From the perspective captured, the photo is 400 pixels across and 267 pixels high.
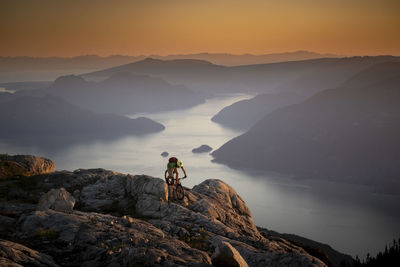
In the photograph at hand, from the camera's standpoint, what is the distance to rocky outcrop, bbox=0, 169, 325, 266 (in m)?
17.7

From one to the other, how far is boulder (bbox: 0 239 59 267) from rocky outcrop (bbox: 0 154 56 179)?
25.5 m

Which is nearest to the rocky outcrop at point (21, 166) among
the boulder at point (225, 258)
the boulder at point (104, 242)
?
the boulder at point (104, 242)

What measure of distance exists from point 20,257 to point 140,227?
915 cm

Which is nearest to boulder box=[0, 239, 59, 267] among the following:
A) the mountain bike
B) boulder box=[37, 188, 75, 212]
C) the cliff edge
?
the cliff edge

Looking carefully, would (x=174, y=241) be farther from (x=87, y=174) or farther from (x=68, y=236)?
(x=87, y=174)

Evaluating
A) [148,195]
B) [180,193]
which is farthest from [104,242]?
[180,193]

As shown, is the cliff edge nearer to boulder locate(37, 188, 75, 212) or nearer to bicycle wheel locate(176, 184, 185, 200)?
boulder locate(37, 188, 75, 212)

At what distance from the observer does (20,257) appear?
50.8 ft

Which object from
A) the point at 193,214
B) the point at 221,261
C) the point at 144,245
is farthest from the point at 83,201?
the point at 221,261

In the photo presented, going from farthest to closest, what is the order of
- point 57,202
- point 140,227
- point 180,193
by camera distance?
1. point 180,193
2. point 57,202
3. point 140,227

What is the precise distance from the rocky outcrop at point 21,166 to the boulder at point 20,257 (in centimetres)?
2555

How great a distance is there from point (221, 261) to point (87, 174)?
28.4 metres

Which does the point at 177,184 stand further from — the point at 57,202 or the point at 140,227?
the point at 57,202

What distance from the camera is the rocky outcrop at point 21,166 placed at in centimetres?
3965
